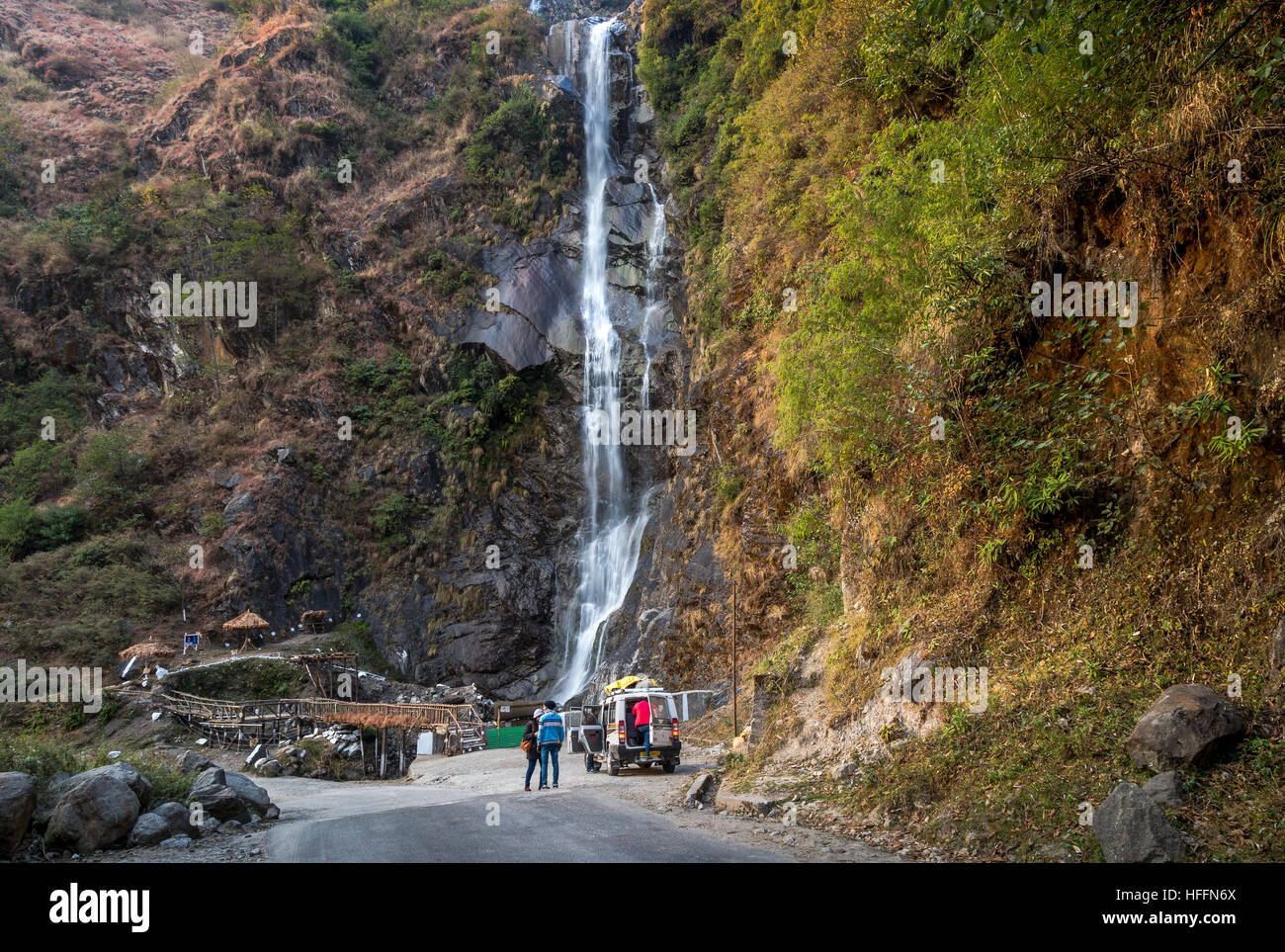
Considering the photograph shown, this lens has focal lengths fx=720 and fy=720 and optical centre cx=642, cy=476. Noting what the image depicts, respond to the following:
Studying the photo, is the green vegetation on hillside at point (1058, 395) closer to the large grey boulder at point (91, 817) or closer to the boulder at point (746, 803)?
the boulder at point (746, 803)

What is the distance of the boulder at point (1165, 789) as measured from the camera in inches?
194

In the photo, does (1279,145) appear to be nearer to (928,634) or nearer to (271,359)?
(928,634)

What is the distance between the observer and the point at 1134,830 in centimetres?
478

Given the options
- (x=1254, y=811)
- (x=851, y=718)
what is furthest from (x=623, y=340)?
(x=1254, y=811)

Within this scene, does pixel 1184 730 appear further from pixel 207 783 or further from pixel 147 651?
pixel 147 651

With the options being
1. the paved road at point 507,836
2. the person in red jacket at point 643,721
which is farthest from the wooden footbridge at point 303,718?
the paved road at point 507,836

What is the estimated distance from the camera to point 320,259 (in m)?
37.7

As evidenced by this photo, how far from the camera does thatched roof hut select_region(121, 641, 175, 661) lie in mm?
24219

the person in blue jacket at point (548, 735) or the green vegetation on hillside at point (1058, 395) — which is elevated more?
the green vegetation on hillside at point (1058, 395)

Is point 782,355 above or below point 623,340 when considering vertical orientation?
below

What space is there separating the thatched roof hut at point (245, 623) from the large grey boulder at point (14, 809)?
804 inches

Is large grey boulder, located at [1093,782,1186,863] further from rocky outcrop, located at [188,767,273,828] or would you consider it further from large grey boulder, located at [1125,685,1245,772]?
rocky outcrop, located at [188,767,273,828]

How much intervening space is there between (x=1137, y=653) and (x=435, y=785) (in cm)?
1438

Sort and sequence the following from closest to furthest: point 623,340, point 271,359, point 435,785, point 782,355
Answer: point 782,355 → point 435,785 → point 623,340 → point 271,359
